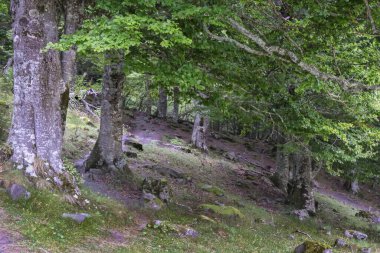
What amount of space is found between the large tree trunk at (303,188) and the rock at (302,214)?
0.41 metres

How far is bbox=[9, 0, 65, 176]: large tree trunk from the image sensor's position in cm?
855

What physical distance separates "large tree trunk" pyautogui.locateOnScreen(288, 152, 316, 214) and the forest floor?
51cm

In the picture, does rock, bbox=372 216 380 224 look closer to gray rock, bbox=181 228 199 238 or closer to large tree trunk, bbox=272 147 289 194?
large tree trunk, bbox=272 147 289 194

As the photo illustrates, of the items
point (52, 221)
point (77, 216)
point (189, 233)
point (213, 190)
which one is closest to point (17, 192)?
point (52, 221)

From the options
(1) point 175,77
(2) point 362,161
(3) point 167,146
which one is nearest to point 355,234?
(2) point 362,161

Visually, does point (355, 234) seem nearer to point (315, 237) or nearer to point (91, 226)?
point (315, 237)

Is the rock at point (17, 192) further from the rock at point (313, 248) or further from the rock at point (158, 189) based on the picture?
the rock at point (313, 248)

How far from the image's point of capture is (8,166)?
8359mm

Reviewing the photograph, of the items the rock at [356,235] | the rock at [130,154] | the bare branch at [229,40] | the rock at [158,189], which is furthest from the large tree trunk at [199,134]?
the bare branch at [229,40]

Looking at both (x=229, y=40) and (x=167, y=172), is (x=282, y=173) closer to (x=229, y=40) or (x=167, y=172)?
(x=167, y=172)

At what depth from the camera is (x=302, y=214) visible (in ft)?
52.9

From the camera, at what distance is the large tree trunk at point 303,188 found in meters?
17.0

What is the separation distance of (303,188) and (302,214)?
1.51 metres

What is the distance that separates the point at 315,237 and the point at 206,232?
500 cm
